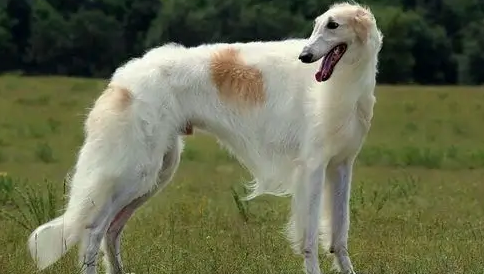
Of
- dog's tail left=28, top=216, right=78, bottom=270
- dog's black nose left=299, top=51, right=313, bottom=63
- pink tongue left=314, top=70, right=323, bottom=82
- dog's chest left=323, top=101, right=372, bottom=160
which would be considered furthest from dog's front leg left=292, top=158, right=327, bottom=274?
dog's tail left=28, top=216, right=78, bottom=270

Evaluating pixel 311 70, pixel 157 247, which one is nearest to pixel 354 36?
pixel 311 70

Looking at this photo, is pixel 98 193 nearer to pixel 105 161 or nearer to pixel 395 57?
pixel 105 161

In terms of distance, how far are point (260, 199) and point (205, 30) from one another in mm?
34060

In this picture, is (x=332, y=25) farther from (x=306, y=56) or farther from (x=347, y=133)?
(x=347, y=133)

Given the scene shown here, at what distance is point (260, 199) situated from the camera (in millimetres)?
14305

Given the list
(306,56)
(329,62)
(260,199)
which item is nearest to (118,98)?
(306,56)

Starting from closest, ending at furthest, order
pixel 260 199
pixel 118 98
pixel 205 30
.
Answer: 1. pixel 118 98
2. pixel 260 199
3. pixel 205 30

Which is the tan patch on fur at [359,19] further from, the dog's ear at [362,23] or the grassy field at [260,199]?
the grassy field at [260,199]

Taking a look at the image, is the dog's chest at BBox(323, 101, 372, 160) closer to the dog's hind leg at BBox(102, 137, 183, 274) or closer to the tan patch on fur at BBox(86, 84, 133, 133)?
the dog's hind leg at BBox(102, 137, 183, 274)

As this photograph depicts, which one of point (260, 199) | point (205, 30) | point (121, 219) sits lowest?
point (205, 30)

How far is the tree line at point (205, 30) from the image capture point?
Result: 4438 cm

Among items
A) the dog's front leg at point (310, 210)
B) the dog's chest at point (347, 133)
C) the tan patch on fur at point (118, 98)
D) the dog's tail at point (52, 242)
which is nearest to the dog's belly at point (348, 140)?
the dog's chest at point (347, 133)

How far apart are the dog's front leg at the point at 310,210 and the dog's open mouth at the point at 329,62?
0.69 m

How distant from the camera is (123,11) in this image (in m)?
51.2
